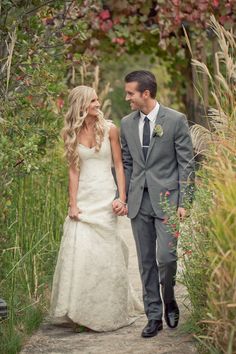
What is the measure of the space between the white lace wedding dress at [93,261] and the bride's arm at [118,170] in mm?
41

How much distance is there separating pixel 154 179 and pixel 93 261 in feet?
2.78

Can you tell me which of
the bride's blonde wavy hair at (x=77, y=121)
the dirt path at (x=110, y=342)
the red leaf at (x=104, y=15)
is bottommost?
the dirt path at (x=110, y=342)

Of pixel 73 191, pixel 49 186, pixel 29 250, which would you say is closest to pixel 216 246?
pixel 73 191

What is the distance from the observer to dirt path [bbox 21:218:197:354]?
22.3 ft

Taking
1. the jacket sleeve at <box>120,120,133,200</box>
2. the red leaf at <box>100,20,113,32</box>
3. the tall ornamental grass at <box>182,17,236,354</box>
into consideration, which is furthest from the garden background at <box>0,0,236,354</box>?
the red leaf at <box>100,20,113,32</box>

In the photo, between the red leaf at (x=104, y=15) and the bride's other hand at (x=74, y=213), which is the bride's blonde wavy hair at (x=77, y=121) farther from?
the red leaf at (x=104, y=15)

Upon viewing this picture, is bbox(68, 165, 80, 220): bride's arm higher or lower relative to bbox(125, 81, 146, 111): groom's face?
lower

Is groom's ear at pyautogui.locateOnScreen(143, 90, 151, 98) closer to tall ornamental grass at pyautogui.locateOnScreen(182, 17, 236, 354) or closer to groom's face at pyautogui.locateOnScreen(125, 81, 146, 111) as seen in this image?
groom's face at pyautogui.locateOnScreen(125, 81, 146, 111)

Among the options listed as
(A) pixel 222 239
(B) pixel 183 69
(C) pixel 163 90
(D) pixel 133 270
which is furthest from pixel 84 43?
(A) pixel 222 239

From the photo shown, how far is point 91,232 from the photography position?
7637mm

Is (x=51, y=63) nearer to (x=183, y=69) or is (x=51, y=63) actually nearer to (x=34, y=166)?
(x=34, y=166)

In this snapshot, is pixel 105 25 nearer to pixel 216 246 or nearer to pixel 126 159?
pixel 126 159

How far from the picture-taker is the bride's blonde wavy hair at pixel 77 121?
7.48 metres

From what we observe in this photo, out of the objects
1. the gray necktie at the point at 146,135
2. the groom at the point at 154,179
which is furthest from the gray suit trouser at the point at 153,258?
the gray necktie at the point at 146,135
